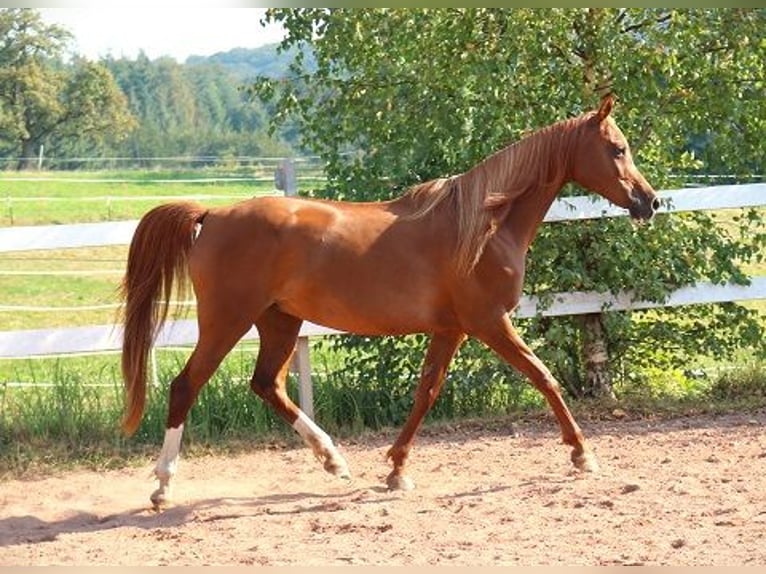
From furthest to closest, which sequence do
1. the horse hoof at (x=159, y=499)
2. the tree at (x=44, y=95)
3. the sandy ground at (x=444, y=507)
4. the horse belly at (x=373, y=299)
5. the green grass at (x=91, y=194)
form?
the tree at (x=44, y=95), the green grass at (x=91, y=194), the horse belly at (x=373, y=299), the horse hoof at (x=159, y=499), the sandy ground at (x=444, y=507)

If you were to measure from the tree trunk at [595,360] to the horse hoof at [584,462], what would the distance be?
6.78ft

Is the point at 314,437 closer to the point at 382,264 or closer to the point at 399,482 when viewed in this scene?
the point at 399,482

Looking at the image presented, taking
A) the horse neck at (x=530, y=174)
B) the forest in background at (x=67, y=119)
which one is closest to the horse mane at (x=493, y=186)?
the horse neck at (x=530, y=174)

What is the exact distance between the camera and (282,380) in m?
6.59

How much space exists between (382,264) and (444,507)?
1271 millimetres

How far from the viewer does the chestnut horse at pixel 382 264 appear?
20.2 ft

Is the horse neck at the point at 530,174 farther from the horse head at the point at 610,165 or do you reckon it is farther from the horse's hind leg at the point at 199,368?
the horse's hind leg at the point at 199,368

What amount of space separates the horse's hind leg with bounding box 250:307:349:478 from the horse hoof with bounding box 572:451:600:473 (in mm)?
1168

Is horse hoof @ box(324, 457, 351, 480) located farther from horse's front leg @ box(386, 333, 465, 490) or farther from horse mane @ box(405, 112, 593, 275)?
horse mane @ box(405, 112, 593, 275)

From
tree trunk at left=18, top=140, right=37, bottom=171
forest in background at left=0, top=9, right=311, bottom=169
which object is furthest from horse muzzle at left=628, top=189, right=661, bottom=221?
tree trunk at left=18, top=140, right=37, bottom=171

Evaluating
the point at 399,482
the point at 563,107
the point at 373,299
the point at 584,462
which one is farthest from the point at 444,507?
the point at 563,107

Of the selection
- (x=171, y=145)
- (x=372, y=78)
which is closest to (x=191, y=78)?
(x=171, y=145)

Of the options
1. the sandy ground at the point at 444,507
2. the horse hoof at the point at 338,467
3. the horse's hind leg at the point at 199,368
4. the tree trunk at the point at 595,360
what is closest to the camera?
the sandy ground at the point at 444,507

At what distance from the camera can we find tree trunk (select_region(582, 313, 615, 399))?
27.5 ft
